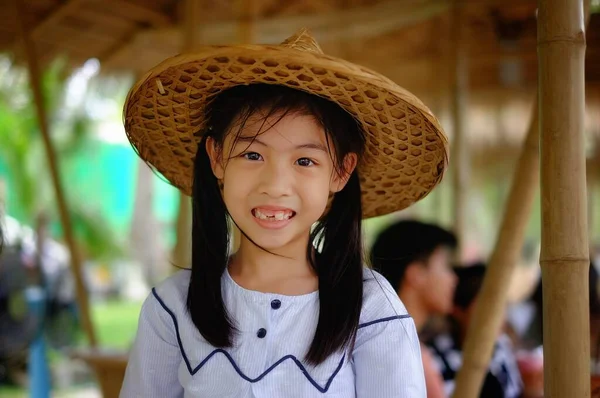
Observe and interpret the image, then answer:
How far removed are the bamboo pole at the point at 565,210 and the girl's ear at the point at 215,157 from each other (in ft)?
1.77

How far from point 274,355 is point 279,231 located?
0.65ft

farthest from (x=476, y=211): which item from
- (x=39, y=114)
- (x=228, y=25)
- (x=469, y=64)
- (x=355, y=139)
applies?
(x=355, y=139)

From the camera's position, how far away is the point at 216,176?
1397 millimetres

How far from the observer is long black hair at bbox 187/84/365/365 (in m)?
1.28

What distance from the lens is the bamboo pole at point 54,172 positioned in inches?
144

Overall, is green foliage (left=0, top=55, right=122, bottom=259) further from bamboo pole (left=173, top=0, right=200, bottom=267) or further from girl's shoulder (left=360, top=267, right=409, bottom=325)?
girl's shoulder (left=360, top=267, right=409, bottom=325)

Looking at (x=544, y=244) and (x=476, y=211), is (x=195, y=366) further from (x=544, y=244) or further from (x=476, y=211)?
(x=476, y=211)

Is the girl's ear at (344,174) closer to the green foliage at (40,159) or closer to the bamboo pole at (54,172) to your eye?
the bamboo pole at (54,172)

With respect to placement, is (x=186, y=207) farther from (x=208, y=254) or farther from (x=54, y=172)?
(x=208, y=254)

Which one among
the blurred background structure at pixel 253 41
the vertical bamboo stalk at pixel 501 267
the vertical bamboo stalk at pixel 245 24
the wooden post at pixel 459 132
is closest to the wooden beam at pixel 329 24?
the blurred background structure at pixel 253 41

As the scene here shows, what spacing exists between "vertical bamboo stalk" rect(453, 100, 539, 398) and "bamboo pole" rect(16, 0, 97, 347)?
8.74ft

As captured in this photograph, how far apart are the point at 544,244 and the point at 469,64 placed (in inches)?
180

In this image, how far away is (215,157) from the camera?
4.49 feet

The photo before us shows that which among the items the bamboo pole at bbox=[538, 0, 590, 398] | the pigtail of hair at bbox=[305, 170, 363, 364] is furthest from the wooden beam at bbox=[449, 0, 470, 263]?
the bamboo pole at bbox=[538, 0, 590, 398]
